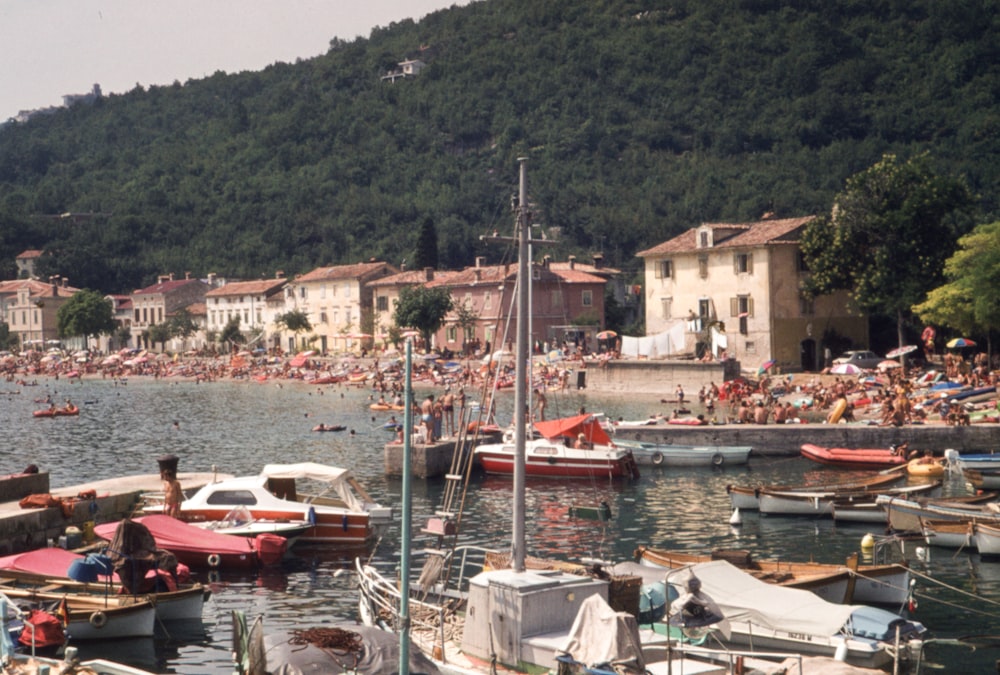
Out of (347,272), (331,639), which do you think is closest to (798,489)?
(331,639)

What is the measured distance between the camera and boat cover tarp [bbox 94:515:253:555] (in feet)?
92.3

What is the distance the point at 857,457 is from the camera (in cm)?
4644

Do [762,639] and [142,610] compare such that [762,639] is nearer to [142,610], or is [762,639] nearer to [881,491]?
[142,610]

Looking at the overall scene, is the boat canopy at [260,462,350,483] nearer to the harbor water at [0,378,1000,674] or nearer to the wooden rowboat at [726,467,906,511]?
the harbor water at [0,378,1000,674]

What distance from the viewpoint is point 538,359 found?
9750cm

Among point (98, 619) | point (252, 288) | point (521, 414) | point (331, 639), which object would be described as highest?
point (252, 288)

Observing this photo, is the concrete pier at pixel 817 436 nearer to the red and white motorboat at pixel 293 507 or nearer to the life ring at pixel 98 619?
the red and white motorboat at pixel 293 507

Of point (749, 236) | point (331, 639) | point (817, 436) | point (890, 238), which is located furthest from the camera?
point (749, 236)

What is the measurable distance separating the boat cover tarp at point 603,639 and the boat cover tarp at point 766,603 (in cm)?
458

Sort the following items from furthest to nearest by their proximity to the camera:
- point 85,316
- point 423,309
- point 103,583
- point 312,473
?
1. point 85,316
2. point 423,309
3. point 312,473
4. point 103,583

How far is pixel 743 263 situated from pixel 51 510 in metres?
58.3

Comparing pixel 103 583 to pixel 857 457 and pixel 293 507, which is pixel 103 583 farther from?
pixel 857 457

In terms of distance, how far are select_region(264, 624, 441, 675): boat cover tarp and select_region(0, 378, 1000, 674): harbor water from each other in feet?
17.5

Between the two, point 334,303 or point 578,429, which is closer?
point 578,429
